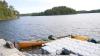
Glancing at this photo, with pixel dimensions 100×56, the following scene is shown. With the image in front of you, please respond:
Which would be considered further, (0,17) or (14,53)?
(0,17)

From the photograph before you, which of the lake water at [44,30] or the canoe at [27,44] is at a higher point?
the canoe at [27,44]

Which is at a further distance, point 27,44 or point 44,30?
point 44,30

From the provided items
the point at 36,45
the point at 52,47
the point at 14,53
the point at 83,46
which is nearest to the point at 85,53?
the point at 83,46

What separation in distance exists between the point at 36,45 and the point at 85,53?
43.1ft

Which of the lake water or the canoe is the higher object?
the canoe

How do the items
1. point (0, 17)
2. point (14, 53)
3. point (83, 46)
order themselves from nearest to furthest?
point (14, 53) → point (83, 46) → point (0, 17)

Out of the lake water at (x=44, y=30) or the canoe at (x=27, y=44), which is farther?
the lake water at (x=44, y=30)

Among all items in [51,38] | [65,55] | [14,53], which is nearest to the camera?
[14,53]

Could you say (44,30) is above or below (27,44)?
below

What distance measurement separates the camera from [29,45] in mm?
34656

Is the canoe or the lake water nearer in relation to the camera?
the canoe

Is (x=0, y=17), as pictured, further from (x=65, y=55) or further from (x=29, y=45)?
(x=65, y=55)

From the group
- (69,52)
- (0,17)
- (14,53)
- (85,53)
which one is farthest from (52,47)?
(0,17)

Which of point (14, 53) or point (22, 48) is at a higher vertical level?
point (14, 53)
